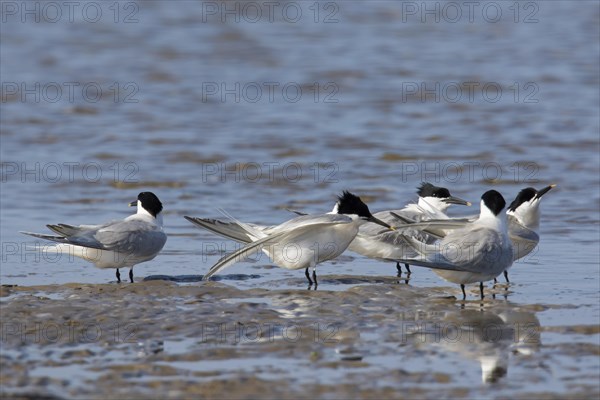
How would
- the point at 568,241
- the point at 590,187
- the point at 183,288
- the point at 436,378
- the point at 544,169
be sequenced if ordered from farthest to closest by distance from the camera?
the point at 544,169
the point at 590,187
the point at 568,241
the point at 183,288
the point at 436,378

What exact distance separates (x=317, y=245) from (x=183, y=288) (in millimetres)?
955

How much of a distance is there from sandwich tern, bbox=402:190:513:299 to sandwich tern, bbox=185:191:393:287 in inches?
20.9

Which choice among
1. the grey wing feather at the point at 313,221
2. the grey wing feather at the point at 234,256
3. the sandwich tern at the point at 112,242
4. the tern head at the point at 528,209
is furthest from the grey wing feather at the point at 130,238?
the tern head at the point at 528,209

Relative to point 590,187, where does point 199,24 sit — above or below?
above

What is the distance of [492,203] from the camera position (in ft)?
23.8

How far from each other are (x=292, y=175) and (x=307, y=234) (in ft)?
13.8

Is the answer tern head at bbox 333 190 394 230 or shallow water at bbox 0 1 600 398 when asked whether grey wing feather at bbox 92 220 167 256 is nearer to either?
shallow water at bbox 0 1 600 398

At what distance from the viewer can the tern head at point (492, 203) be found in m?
7.23

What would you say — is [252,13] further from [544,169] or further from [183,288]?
[183,288]

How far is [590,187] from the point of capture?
10930mm

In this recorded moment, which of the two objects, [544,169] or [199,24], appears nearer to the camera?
[544,169]

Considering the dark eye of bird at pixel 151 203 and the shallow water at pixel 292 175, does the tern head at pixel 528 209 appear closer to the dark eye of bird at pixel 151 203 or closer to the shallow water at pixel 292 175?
the shallow water at pixel 292 175

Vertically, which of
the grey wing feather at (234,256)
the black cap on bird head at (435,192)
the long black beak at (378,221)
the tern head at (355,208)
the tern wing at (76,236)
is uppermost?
the black cap on bird head at (435,192)

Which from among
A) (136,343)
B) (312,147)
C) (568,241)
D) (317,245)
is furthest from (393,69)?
(136,343)
